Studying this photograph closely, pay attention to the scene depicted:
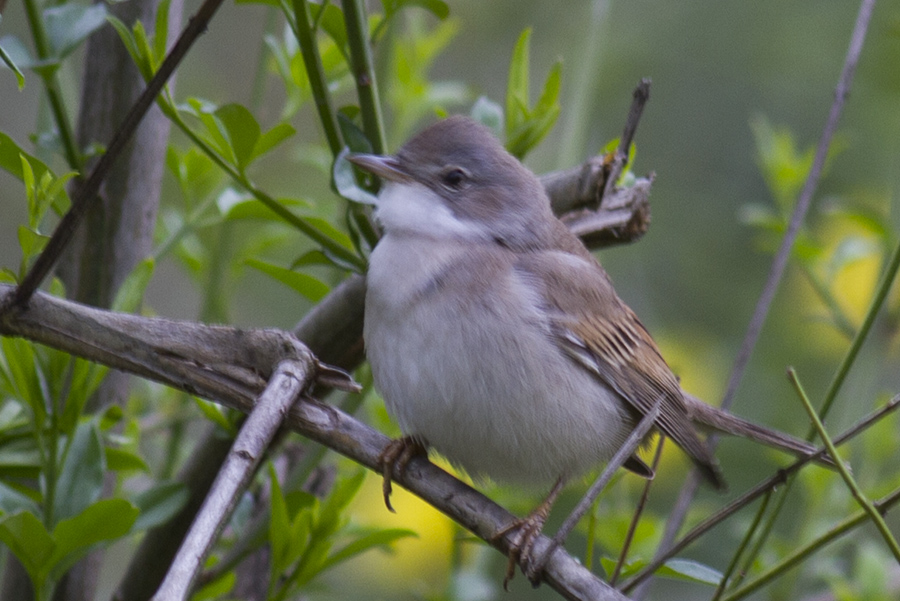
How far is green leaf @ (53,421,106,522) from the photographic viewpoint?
6.61 feet

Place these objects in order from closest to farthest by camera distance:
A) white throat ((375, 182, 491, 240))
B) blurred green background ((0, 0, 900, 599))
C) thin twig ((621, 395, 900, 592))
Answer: thin twig ((621, 395, 900, 592)), white throat ((375, 182, 491, 240)), blurred green background ((0, 0, 900, 599))

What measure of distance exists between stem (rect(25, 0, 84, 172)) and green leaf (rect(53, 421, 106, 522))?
0.68 meters

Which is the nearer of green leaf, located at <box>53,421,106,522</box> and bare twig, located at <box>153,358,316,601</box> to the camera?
bare twig, located at <box>153,358,316,601</box>

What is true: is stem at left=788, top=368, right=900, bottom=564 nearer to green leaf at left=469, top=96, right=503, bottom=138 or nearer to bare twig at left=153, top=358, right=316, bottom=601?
bare twig at left=153, top=358, right=316, bottom=601

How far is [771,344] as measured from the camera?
15.9 ft

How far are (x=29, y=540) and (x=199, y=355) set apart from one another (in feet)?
1.63

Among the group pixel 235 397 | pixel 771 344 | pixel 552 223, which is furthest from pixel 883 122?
pixel 235 397

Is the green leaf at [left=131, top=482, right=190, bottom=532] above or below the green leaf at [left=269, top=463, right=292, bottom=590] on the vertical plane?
below

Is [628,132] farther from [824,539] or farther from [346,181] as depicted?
[824,539]

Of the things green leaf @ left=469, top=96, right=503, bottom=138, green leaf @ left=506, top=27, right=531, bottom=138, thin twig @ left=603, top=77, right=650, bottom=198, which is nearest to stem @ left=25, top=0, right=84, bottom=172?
green leaf @ left=469, top=96, right=503, bottom=138

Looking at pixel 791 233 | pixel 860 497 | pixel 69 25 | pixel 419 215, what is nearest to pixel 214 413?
pixel 419 215

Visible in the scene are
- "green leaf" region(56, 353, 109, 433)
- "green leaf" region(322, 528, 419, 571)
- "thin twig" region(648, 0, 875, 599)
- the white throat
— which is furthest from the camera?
the white throat

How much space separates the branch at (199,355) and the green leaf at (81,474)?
1.11ft

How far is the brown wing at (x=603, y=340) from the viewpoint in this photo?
2602 millimetres
